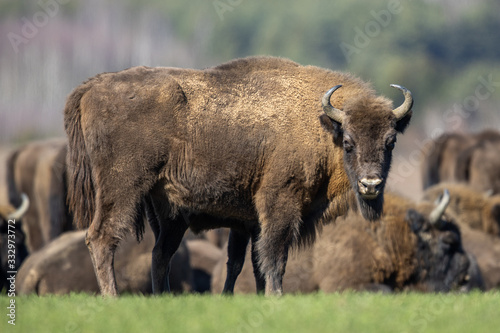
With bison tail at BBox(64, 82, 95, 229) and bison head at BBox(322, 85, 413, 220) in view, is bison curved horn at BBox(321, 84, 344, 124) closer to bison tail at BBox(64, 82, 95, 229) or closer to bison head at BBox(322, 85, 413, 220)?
bison head at BBox(322, 85, 413, 220)

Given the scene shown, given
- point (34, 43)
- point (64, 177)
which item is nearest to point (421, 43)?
point (34, 43)

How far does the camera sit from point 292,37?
205 feet

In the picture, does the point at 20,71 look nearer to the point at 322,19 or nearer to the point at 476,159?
the point at 476,159

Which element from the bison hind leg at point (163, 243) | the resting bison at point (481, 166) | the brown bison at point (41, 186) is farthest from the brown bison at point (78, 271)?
the resting bison at point (481, 166)

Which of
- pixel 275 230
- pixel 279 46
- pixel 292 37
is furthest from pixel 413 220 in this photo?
pixel 292 37

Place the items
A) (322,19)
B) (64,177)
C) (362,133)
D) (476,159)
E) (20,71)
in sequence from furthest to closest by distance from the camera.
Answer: (322,19)
(20,71)
(476,159)
(64,177)
(362,133)

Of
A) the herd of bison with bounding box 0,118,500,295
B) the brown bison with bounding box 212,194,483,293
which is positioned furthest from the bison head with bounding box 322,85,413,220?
the brown bison with bounding box 212,194,483,293

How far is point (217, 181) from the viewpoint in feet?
26.9

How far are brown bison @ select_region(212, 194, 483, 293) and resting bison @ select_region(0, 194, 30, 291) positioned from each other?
3281 millimetres

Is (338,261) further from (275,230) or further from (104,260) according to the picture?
(104,260)

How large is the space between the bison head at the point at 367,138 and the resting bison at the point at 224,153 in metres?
0.01

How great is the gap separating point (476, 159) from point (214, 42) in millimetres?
36671

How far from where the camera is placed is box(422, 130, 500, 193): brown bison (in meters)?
21.8

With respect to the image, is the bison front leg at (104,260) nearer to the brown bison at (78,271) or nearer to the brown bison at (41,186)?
the brown bison at (78,271)
